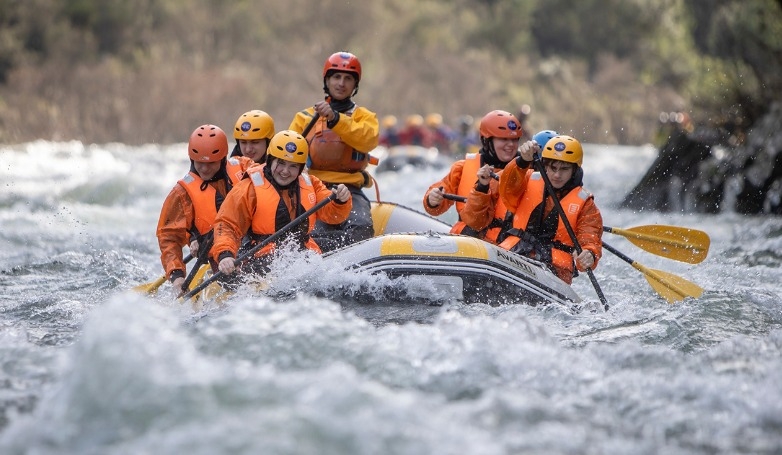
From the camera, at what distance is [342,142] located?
8023 mm

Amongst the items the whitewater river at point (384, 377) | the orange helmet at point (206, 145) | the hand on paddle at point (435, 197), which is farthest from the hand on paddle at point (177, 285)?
the hand on paddle at point (435, 197)

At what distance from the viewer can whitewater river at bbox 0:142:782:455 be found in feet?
13.7

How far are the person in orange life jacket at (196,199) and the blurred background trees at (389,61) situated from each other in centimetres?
964

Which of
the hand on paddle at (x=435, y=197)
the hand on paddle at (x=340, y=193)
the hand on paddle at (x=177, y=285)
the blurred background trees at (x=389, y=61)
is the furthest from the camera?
the blurred background trees at (x=389, y=61)

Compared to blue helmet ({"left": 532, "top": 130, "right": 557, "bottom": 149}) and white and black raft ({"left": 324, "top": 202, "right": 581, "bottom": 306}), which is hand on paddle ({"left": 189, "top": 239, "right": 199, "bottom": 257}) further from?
blue helmet ({"left": 532, "top": 130, "right": 557, "bottom": 149})

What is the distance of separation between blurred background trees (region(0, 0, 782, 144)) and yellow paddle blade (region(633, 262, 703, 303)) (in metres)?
7.95

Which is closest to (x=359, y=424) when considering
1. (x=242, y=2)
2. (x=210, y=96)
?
(x=210, y=96)

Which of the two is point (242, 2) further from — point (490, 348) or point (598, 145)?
point (490, 348)

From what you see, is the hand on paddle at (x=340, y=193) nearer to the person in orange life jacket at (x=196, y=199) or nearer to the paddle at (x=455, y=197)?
the person in orange life jacket at (x=196, y=199)

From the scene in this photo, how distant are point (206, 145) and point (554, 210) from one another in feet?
7.76

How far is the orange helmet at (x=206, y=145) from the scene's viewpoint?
7.13m

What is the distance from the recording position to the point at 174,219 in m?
7.22

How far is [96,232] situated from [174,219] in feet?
20.9

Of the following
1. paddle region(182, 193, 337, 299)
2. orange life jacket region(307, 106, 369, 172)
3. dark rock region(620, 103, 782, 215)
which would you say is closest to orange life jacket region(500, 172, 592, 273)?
paddle region(182, 193, 337, 299)
